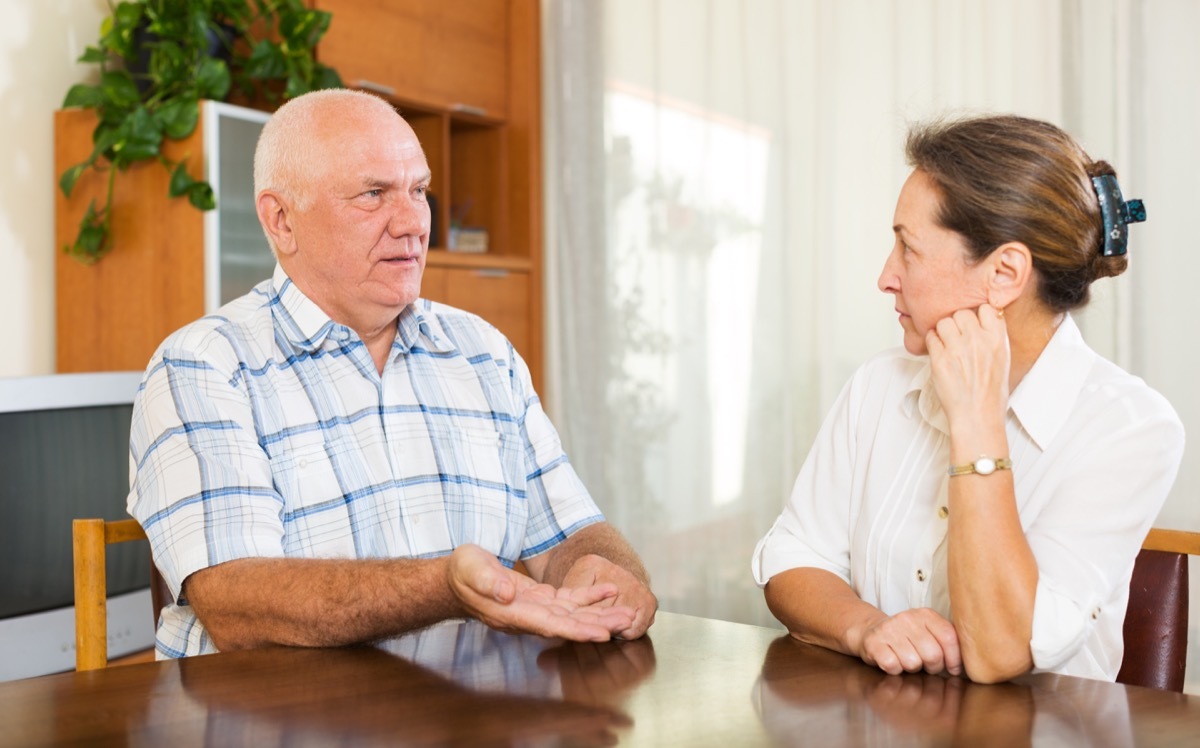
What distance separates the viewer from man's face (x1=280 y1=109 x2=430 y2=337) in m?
1.84

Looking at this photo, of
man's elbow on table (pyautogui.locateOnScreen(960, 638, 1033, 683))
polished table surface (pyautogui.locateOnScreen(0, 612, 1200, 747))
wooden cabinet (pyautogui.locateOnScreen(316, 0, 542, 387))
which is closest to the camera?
polished table surface (pyautogui.locateOnScreen(0, 612, 1200, 747))

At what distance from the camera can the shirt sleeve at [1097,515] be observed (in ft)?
4.03

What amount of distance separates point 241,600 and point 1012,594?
88cm

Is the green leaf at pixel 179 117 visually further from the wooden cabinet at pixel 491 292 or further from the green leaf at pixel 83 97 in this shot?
the wooden cabinet at pixel 491 292

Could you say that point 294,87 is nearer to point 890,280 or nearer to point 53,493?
Answer: point 53,493

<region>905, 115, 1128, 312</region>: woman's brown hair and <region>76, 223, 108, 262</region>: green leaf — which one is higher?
<region>76, 223, 108, 262</region>: green leaf

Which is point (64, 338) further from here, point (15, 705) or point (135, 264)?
point (15, 705)

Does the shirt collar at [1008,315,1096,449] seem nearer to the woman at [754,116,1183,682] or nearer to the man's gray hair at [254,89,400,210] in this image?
the woman at [754,116,1183,682]

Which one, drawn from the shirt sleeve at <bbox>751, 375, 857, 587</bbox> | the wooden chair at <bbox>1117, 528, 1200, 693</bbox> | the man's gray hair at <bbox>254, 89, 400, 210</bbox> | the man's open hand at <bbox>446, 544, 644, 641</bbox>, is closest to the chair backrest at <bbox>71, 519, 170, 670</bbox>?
the man's open hand at <bbox>446, 544, 644, 641</bbox>

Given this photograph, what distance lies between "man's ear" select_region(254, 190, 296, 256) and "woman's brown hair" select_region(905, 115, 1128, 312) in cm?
100

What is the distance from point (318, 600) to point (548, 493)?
0.62 m

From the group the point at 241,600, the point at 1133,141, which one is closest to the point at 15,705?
the point at 241,600

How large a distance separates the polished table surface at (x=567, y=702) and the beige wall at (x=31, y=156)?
2.26 metres

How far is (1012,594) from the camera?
48.2 inches
